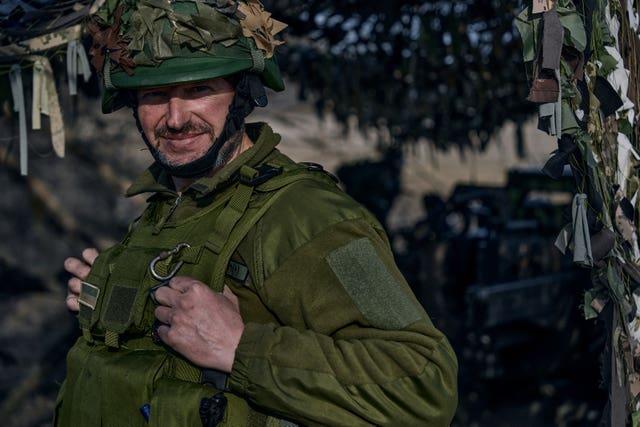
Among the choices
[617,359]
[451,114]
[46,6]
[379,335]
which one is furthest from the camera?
[451,114]

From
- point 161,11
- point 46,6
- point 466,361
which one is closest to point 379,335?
point 161,11

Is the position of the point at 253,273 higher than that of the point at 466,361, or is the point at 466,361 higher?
the point at 253,273

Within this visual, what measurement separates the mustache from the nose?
16 mm

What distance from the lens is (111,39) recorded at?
264cm

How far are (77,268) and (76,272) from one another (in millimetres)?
15

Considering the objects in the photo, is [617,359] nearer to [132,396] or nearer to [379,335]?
[379,335]

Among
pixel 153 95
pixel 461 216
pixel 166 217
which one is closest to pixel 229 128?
pixel 153 95

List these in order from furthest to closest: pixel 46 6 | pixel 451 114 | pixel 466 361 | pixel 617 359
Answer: pixel 451 114 < pixel 466 361 < pixel 46 6 < pixel 617 359

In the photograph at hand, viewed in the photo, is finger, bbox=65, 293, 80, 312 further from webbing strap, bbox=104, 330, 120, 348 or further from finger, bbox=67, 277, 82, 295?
webbing strap, bbox=104, 330, 120, 348

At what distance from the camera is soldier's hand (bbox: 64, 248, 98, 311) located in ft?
9.20

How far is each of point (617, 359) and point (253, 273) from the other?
3.98 ft

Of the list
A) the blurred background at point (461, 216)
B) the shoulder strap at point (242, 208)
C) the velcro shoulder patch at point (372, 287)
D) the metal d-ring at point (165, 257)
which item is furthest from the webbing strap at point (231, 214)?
the blurred background at point (461, 216)

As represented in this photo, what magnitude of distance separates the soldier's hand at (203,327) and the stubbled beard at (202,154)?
21.1 inches

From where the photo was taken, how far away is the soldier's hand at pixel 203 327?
6.96ft
